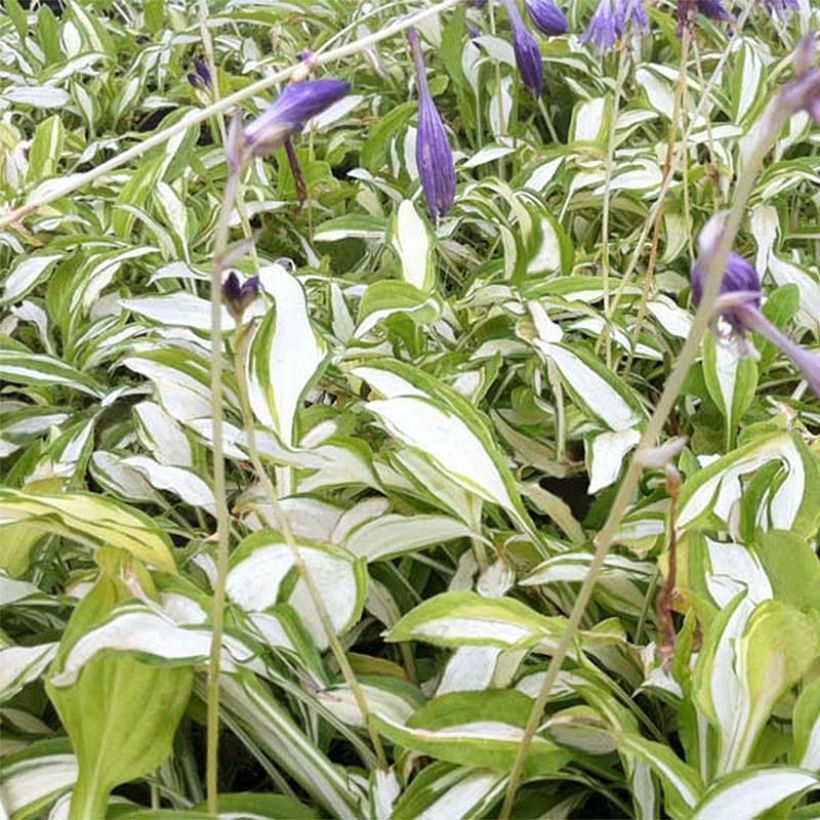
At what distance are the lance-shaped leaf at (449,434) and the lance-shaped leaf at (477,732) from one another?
0.12 m

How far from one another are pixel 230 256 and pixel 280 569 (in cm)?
22

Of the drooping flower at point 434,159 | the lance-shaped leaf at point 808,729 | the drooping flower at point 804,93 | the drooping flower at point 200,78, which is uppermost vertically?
the drooping flower at point 804,93

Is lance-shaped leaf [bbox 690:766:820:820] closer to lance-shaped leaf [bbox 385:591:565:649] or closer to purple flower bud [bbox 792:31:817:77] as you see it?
lance-shaped leaf [bbox 385:591:565:649]

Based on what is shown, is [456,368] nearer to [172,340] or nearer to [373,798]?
[172,340]

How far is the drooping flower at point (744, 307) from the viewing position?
369 millimetres

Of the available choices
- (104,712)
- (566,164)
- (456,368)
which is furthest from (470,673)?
(566,164)

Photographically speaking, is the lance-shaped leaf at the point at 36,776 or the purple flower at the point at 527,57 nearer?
the lance-shaped leaf at the point at 36,776

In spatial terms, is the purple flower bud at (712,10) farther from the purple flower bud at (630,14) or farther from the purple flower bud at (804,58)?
the purple flower bud at (804,58)

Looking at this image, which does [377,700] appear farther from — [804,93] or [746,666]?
[804,93]

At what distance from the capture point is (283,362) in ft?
2.29

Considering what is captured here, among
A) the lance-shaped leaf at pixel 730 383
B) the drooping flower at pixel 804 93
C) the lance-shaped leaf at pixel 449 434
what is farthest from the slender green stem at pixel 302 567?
the lance-shaped leaf at pixel 730 383

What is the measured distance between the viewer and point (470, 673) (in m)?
0.58

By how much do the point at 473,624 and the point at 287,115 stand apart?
0.83 feet

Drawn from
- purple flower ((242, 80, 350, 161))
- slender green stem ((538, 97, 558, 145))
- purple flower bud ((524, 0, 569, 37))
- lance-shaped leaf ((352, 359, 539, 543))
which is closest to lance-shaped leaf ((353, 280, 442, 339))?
lance-shaped leaf ((352, 359, 539, 543))
